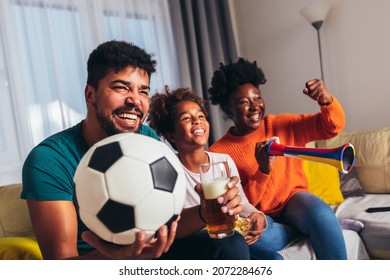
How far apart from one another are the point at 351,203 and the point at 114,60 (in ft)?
3.33

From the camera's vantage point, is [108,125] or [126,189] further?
[108,125]

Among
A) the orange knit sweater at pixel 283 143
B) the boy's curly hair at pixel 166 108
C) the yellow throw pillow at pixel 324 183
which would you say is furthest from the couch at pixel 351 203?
the boy's curly hair at pixel 166 108

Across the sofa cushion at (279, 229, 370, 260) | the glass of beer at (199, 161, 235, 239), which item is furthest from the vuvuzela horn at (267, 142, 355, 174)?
the sofa cushion at (279, 229, 370, 260)

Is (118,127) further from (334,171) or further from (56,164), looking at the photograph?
(334,171)

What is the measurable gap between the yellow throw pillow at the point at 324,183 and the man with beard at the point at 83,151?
2.64 ft

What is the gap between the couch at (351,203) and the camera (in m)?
0.90

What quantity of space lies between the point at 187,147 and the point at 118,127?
0.91 ft

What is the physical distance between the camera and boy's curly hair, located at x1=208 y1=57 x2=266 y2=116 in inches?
40.6

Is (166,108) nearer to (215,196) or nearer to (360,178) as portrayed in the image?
(215,196)

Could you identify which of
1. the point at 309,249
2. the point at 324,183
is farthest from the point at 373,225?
the point at 324,183

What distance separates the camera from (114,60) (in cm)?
61

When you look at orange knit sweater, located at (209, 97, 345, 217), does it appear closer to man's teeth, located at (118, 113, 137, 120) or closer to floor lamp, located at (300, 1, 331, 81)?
man's teeth, located at (118, 113, 137, 120)

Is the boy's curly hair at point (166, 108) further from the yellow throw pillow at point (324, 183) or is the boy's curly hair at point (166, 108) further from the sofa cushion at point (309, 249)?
the yellow throw pillow at point (324, 183)
